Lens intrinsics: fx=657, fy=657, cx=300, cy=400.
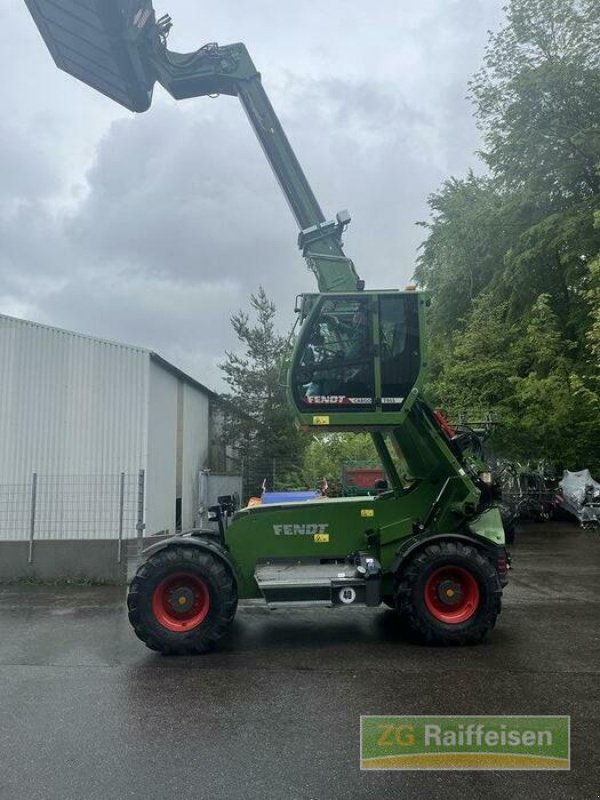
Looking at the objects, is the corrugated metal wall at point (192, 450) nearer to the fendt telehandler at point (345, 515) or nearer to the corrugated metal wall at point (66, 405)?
the corrugated metal wall at point (66, 405)

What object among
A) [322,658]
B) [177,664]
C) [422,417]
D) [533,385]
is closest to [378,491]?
[422,417]

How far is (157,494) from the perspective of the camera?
592 inches

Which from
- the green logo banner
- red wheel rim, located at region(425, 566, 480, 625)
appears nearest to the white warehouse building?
red wheel rim, located at region(425, 566, 480, 625)

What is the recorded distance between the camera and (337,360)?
7.05 metres

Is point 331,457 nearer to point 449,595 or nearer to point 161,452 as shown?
point 161,452

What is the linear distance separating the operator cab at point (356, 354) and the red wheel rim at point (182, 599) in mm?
2089

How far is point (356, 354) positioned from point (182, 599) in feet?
10.2

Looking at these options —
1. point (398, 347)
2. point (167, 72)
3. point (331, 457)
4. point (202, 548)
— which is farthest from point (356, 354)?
point (331, 457)

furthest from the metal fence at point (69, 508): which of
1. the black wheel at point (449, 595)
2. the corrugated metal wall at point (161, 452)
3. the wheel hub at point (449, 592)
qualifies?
the wheel hub at point (449, 592)

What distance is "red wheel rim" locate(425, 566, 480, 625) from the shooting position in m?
6.73

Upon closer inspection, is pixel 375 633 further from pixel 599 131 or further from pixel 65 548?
pixel 599 131

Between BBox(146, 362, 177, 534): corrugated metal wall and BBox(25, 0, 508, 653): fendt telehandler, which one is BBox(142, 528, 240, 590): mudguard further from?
BBox(146, 362, 177, 534): corrugated metal wall

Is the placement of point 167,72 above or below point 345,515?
above

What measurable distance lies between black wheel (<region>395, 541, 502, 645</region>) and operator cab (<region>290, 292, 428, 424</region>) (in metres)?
1.65
